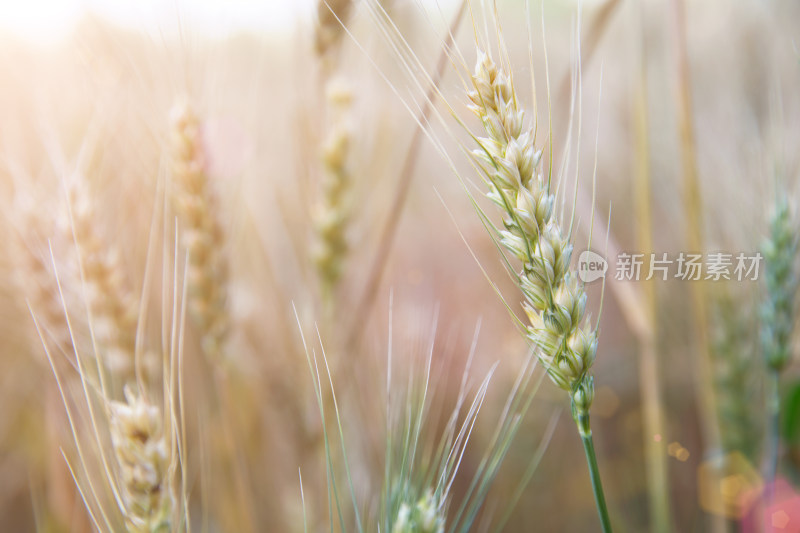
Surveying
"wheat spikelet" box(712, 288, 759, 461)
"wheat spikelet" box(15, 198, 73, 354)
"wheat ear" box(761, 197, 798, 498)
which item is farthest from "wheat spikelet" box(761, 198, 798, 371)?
"wheat spikelet" box(15, 198, 73, 354)

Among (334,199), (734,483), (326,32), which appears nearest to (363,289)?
(334,199)

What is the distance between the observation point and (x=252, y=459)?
0.86 metres

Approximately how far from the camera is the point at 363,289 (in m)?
0.78

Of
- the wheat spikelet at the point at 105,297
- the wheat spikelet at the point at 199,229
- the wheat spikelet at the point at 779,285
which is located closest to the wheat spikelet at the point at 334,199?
the wheat spikelet at the point at 199,229

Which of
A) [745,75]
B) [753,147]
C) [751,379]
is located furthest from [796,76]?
[751,379]

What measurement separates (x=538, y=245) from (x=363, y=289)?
0.47 metres

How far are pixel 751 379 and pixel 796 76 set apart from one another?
2.56 ft

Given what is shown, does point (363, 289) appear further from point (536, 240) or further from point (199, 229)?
point (536, 240)

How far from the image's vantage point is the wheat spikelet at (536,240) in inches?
13.1

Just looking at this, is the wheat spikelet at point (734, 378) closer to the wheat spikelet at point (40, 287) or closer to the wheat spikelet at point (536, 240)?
the wheat spikelet at point (536, 240)

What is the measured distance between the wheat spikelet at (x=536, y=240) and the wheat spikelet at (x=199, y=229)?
0.40 meters

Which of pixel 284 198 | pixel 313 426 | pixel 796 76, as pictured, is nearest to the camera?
pixel 313 426

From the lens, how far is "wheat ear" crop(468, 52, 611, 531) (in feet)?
1.09

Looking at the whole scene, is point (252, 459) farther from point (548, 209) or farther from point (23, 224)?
point (548, 209)
